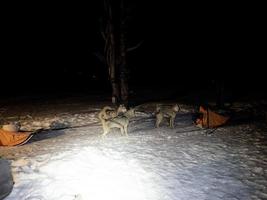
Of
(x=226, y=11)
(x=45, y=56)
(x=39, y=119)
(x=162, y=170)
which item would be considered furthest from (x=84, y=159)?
(x=45, y=56)

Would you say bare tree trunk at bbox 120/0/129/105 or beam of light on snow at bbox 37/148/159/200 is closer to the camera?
beam of light on snow at bbox 37/148/159/200

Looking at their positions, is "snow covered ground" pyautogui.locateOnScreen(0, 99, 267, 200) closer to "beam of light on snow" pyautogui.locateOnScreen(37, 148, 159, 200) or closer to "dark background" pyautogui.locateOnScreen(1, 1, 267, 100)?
"beam of light on snow" pyautogui.locateOnScreen(37, 148, 159, 200)

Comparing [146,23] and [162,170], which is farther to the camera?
[146,23]

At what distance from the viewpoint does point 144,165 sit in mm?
7574

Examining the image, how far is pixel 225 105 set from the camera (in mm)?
14422

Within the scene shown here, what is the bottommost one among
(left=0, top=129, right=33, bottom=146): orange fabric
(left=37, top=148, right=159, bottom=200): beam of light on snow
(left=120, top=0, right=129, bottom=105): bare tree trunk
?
(left=37, top=148, right=159, bottom=200): beam of light on snow

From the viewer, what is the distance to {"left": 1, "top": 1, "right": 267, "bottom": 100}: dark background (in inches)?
883

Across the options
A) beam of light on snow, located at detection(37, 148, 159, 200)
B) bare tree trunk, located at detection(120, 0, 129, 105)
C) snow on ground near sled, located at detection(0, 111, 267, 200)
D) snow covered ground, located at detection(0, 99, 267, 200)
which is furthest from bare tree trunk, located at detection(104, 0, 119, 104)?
beam of light on snow, located at detection(37, 148, 159, 200)

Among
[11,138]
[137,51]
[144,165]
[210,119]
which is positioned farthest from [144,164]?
[137,51]

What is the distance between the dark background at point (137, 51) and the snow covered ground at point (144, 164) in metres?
9.71

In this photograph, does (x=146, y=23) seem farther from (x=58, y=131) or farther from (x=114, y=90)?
(x=58, y=131)

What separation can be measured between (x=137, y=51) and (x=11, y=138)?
2427 centimetres

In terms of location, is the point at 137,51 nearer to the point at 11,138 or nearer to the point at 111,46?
the point at 111,46

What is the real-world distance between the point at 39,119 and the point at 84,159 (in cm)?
554
